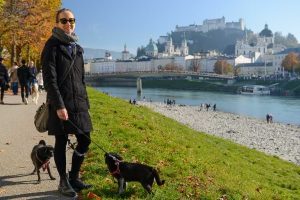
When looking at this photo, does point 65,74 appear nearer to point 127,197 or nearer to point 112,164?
point 112,164

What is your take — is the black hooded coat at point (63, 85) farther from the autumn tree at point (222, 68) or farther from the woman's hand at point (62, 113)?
the autumn tree at point (222, 68)

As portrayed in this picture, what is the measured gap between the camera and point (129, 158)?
7.85m

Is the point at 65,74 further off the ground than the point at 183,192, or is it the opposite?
the point at 65,74

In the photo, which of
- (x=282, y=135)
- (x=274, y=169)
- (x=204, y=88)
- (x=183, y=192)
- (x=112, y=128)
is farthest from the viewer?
(x=204, y=88)

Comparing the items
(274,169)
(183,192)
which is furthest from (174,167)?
(274,169)

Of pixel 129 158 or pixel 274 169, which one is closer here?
pixel 129 158

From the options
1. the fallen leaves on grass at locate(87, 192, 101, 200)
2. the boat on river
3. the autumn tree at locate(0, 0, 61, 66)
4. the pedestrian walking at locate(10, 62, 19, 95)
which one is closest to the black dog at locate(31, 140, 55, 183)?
the fallen leaves on grass at locate(87, 192, 101, 200)

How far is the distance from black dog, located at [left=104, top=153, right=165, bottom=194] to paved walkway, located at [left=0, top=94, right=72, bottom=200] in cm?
72

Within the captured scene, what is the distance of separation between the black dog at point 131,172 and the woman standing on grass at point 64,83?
51 centimetres

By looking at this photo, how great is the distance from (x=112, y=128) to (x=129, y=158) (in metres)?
3.06

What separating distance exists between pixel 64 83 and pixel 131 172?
1312 mm

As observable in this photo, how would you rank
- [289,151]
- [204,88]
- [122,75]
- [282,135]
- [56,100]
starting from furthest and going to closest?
1. [204,88]
2. [122,75]
3. [282,135]
4. [289,151]
5. [56,100]

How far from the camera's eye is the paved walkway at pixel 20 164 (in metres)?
5.83

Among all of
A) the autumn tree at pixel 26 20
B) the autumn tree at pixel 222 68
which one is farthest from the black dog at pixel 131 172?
the autumn tree at pixel 222 68
